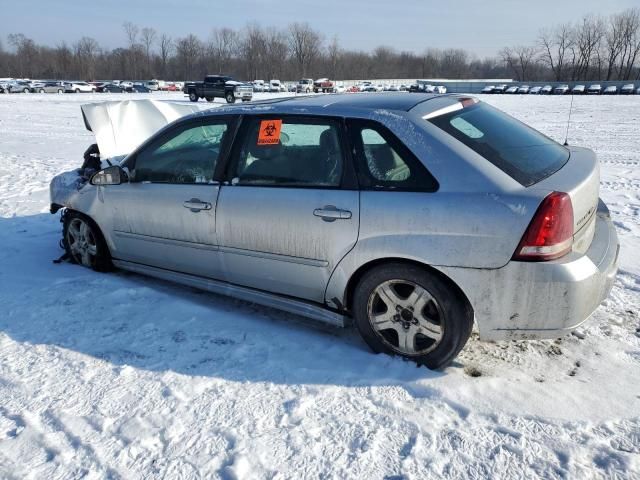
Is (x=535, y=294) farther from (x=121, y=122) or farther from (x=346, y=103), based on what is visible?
(x=121, y=122)

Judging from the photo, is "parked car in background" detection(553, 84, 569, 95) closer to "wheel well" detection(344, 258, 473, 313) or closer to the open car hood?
the open car hood

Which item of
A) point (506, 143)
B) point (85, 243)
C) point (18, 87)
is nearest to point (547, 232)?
point (506, 143)

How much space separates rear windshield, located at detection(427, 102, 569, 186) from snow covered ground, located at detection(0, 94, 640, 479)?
1.20m

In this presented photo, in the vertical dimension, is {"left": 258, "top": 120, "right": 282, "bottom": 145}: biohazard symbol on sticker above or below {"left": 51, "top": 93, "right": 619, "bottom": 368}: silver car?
above

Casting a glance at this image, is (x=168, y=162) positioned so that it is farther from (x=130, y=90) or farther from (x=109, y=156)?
(x=130, y=90)

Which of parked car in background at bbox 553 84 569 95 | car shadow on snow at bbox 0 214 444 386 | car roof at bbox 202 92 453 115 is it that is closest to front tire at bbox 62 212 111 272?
car shadow on snow at bbox 0 214 444 386

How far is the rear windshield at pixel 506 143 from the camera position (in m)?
3.01

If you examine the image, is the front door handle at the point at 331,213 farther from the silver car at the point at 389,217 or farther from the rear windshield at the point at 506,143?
the rear windshield at the point at 506,143

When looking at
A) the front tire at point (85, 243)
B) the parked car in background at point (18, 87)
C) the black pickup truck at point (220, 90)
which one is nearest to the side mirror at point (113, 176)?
the front tire at point (85, 243)

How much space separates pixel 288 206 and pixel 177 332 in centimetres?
125

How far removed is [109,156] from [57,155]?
7.47 meters

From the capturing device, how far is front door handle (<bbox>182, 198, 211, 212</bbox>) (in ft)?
12.5

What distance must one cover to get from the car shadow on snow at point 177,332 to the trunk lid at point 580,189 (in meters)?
1.15

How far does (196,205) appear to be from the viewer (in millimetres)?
3875
